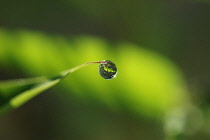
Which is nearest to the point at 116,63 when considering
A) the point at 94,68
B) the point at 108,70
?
the point at 94,68

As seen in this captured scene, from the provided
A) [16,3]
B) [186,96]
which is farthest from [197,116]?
[16,3]

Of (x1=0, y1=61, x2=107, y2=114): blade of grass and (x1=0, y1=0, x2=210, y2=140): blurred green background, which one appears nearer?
(x1=0, y1=61, x2=107, y2=114): blade of grass

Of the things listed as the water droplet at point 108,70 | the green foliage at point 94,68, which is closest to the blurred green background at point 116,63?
the green foliage at point 94,68

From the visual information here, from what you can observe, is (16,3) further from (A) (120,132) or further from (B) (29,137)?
(A) (120,132)

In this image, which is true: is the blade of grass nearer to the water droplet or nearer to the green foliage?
the water droplet

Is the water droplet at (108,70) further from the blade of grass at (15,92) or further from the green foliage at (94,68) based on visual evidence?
the green foliage at (94,68)

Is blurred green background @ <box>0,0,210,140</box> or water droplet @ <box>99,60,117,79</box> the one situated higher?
blurred green background @ <box>0,0,210,140</box>

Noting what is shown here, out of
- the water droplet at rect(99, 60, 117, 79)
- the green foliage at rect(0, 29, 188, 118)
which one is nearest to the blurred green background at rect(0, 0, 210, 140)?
the green foliage at rect(0, 29, 188, 118)
